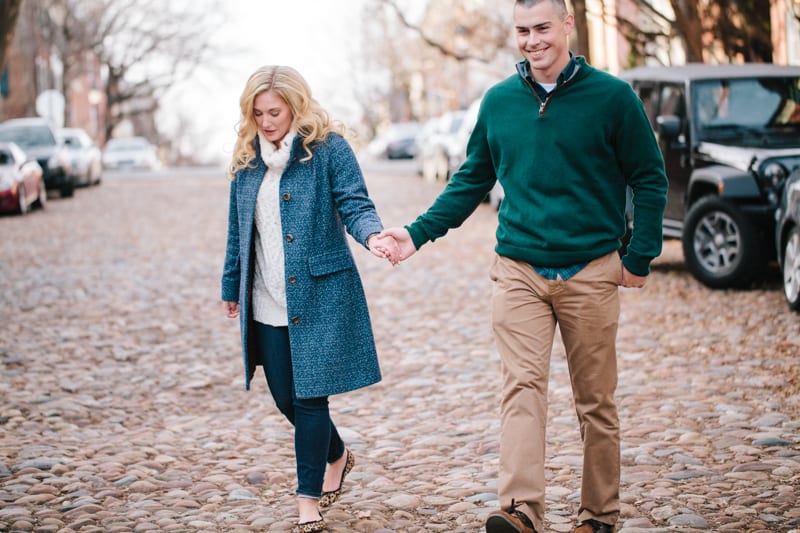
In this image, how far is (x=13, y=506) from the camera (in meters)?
5.09

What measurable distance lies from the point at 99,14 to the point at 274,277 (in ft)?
167

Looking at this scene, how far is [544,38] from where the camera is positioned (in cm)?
410

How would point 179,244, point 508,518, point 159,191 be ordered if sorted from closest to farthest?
1. point 508,518
2. point 179,244
3. point 159,191

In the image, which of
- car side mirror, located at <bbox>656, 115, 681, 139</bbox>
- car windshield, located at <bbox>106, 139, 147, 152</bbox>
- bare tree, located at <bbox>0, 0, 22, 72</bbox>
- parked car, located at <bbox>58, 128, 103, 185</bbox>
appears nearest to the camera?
car side mirror, located at <bbox>656, 115, 681, 139</bbox>

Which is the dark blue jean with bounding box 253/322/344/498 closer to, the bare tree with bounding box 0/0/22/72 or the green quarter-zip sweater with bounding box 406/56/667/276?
the green quarter-zip sweater with bounding box 406/56/667/276

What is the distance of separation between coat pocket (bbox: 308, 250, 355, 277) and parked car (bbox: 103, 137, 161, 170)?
43.7 m

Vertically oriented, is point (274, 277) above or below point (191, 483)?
above

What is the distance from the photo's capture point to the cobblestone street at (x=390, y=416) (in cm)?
498

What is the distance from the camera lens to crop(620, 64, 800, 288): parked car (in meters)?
10.2

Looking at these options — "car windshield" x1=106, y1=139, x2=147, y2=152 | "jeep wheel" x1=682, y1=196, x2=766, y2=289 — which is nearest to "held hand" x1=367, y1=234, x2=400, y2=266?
"jeep wheel" x1=682, y1=196, x2=766, y2=289

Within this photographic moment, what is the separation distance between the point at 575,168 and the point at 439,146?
907 inches

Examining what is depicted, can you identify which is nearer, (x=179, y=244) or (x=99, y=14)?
(x=179, y=244)

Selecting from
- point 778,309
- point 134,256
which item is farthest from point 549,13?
point 134,256

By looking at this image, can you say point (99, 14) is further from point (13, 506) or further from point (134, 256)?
point (13, 506)
